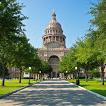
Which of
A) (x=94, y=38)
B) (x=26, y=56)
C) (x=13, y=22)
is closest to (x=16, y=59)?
(x=26, y=56)

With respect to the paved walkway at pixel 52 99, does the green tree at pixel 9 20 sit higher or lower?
higher

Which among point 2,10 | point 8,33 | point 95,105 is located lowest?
point 95,105

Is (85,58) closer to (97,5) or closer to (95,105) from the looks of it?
(97,5)

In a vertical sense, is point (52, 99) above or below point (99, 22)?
below

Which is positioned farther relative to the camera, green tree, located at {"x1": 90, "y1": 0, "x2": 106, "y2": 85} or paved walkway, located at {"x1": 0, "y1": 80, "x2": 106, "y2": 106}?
green tree, located at {"x1": 90, "y1": 0, "x2": 106, "y2": 85}

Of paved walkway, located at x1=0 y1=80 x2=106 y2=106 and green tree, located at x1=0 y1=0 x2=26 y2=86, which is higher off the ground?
green tree, located at x1=0 y1=0 x2=26 y2=86

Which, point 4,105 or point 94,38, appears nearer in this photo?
point 4,105

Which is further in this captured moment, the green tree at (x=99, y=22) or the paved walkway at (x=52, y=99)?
the green tree at (x=99, y=22)

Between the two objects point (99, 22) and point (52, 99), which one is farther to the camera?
point (99, 22)

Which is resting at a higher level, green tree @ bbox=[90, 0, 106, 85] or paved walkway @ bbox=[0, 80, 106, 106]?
green tree @ bbox=[90, 0, 106, 85]

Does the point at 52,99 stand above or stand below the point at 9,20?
below

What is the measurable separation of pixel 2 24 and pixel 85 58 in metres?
39.1

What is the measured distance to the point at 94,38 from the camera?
32969 mm

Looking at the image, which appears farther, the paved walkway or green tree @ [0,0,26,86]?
green tree @ [0,0,26,86]
